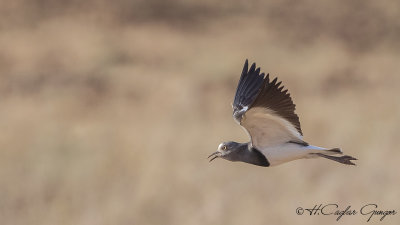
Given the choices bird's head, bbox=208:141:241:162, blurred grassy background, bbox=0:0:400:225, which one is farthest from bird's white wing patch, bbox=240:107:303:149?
blurred grassy background, bbox=0:0:400:225

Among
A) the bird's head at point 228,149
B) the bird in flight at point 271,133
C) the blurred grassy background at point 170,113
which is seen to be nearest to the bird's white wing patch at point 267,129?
the bird in flight at point 271,133

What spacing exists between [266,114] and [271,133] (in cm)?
31

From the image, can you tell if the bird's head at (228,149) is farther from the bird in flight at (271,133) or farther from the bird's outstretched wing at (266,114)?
the bird's outstretched wing at (266,114)

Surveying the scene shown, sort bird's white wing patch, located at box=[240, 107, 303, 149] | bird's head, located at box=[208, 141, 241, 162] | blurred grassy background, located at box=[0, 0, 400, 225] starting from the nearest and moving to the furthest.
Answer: bird's white wing patch, located at box=[240, 107, 303, 149]
bird's head, located at box=[208, 141, 241, 162]
blurred grassy background, located at box=[0, 0, 400, 225]

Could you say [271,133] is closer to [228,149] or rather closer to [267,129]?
[267,129]

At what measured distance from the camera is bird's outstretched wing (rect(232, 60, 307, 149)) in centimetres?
923

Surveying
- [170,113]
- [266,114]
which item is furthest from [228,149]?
[170,113]

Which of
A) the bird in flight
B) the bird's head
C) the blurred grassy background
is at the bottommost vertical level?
the blurred grassy background

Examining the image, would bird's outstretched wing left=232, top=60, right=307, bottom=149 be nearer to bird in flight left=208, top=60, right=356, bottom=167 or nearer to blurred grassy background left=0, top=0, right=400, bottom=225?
bird in flight left=208, top=60, right=356, bottom=167

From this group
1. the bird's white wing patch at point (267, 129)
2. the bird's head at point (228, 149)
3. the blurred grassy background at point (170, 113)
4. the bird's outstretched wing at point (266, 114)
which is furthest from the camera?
the blurred grassy background at point (170, 113)

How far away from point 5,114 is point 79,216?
7.64 feet

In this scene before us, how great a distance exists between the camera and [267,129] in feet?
31.4

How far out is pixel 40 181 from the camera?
17109 mm

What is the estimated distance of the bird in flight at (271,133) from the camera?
9266mm
